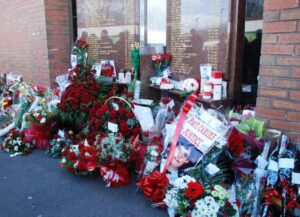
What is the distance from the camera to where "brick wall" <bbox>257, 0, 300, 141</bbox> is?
206 cm

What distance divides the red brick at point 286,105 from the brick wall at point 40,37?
12.0 feet

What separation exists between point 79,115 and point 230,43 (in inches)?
69.0

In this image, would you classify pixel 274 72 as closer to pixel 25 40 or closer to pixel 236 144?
pixel 236 144

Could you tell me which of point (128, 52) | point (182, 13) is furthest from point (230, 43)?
point (128, 52)

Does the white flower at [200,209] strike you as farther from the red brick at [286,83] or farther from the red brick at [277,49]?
the red brick at [277,49]

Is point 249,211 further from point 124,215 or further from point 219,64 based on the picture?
point 219,64

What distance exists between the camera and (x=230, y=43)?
2762mm

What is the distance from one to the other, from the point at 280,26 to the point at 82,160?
1834 mm

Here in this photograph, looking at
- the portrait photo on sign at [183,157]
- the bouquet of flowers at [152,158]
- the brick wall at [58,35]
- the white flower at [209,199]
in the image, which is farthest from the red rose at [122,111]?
the brick wall at [58,35]

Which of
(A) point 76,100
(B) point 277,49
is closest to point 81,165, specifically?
(A) point 76,100

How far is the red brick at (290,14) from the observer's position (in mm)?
2012

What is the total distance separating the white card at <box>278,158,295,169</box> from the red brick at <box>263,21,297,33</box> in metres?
0.89

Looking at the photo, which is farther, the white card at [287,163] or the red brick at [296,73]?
the red brick at [296,73]

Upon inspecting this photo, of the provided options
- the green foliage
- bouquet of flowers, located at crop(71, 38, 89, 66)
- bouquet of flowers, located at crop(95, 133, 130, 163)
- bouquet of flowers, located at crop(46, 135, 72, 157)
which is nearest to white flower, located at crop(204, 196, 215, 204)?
bouquet of flowers, located at crop(95, 133, 130, 163)
